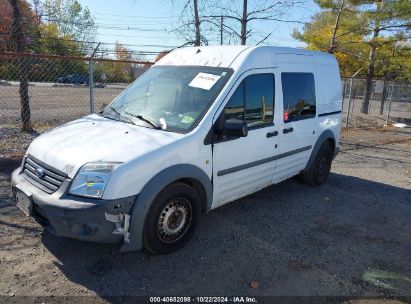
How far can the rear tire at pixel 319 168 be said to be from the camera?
6.04m

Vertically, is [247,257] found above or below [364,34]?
below

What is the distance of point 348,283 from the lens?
3.44 metres

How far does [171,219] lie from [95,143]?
1.05 meters

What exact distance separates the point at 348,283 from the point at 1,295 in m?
3.04

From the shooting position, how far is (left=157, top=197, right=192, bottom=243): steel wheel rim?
11.8 feet

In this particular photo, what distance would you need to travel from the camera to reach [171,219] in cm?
368

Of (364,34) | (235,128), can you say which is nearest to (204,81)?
(235,128)

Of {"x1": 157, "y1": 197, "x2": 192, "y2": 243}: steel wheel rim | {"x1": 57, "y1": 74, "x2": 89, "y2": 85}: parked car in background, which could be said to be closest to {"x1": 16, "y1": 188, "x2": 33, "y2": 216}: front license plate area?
{"x1": 157, "y1": 197, "x2": 192, "y2": 243}: steel wheel rim

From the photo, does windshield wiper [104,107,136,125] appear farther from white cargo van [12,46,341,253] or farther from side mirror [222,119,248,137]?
side mirror [222,119,248,137]

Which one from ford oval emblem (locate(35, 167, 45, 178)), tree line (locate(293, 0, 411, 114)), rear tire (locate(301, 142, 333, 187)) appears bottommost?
rear tire (locate(301, 142, 333, 187))

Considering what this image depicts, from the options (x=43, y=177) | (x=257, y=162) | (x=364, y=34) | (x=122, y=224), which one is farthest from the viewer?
(x=364, y=34)

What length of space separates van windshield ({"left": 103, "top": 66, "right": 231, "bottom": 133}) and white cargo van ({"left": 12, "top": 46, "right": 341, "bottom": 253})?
0.01 metres

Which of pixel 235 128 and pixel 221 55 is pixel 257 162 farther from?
pixel 221 55

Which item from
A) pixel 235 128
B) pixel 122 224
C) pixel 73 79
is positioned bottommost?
pixel 122 224
